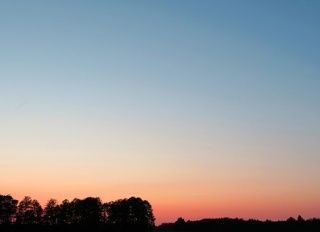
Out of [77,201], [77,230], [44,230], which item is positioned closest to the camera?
[44,230]

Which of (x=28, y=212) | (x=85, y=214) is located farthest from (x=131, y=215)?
(x=28, y=212)

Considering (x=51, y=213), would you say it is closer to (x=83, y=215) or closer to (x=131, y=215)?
(x=83, y=215)

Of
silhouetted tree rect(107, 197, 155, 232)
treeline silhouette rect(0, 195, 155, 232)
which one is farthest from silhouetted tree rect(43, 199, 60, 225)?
silhouetted tree rect(107, 197, 155, 232)

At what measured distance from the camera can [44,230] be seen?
142750 millimetres

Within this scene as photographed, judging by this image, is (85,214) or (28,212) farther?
(85,214)

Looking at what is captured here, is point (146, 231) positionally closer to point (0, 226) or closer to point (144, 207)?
point (144, 207)

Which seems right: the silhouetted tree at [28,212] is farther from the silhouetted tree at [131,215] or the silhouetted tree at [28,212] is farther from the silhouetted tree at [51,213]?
the silhouetted tree at [131,215]

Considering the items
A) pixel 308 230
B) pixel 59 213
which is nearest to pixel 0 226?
pixel 59 213

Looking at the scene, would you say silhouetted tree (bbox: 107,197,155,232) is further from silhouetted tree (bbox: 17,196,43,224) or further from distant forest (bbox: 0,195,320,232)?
silhouetted tree (bbox: 17,196,43,224)

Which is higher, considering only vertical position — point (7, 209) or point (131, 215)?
point (7, 209)

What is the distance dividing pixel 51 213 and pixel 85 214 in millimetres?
13834

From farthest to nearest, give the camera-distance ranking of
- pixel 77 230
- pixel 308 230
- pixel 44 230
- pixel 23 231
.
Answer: pixel 308 230, pixel 77 230, pixel 44 230, pixel 23 231

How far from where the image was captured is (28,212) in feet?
476

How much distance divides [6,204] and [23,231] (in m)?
15.4
